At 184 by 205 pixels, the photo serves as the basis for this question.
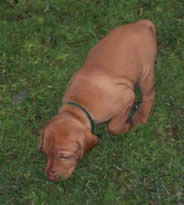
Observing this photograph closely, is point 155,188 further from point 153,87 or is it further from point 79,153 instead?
point 153,87

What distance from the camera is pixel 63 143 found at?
2.77m

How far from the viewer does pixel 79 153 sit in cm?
291

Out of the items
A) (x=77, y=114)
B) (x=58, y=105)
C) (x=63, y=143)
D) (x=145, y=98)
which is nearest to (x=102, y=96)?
(x=77, y=114)

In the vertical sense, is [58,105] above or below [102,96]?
below

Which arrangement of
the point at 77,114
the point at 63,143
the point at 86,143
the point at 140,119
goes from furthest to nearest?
the point at 140,119 → the point at 77,114 → the point at 86,143 → the point at 63,143

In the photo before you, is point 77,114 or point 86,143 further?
point 77,114

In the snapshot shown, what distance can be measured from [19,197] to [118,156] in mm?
1140

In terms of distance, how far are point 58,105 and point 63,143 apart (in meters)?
1.28

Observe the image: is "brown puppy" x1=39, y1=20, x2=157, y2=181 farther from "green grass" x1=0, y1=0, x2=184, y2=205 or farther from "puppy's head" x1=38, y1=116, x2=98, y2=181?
"green grass" x1=0, y1=0, x2=184, y2=205

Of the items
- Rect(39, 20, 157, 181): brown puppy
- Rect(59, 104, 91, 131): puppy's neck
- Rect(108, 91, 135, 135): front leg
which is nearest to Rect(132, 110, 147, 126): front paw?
Rect(39, 20, 157, 181): brown puppy

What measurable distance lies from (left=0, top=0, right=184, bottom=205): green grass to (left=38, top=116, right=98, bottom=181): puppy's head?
521 mm

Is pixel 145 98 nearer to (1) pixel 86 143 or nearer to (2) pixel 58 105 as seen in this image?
(2) pixel 58 105

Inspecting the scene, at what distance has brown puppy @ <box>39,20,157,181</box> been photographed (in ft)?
9.30

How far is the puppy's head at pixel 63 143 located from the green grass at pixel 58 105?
521 mm
